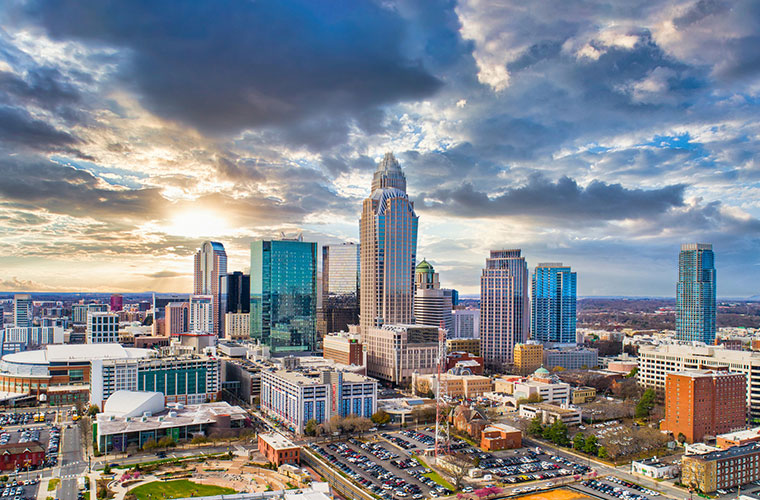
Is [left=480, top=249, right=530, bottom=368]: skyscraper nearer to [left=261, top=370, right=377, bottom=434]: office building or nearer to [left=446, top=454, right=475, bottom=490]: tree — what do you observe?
[left=261, top=370, right=377, bottom=434]: office building

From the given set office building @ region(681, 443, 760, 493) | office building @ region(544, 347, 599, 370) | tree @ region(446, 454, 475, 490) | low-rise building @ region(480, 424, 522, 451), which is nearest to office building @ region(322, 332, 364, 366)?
office building @ region(544, 347, 599, 370)

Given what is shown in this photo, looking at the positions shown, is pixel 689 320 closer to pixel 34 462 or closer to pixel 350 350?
pixel 350 350

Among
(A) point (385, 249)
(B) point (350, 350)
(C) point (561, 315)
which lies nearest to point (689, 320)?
(C) point (561, 315)

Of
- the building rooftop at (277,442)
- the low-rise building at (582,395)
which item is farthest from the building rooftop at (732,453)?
the building rooftop at (277,442)

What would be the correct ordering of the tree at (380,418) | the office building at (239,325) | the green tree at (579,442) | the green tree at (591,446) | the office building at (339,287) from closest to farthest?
the green tree at (591,446) → the green tree at (579,442) → the tree at (380,418) → the office building at (339,287) → the office building at (239,325)

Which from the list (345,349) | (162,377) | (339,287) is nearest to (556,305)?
(339,287)

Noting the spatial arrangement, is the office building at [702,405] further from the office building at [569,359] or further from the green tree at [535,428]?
the office building at [569,359]

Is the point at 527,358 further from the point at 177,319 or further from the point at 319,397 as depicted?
the point at 177,319
